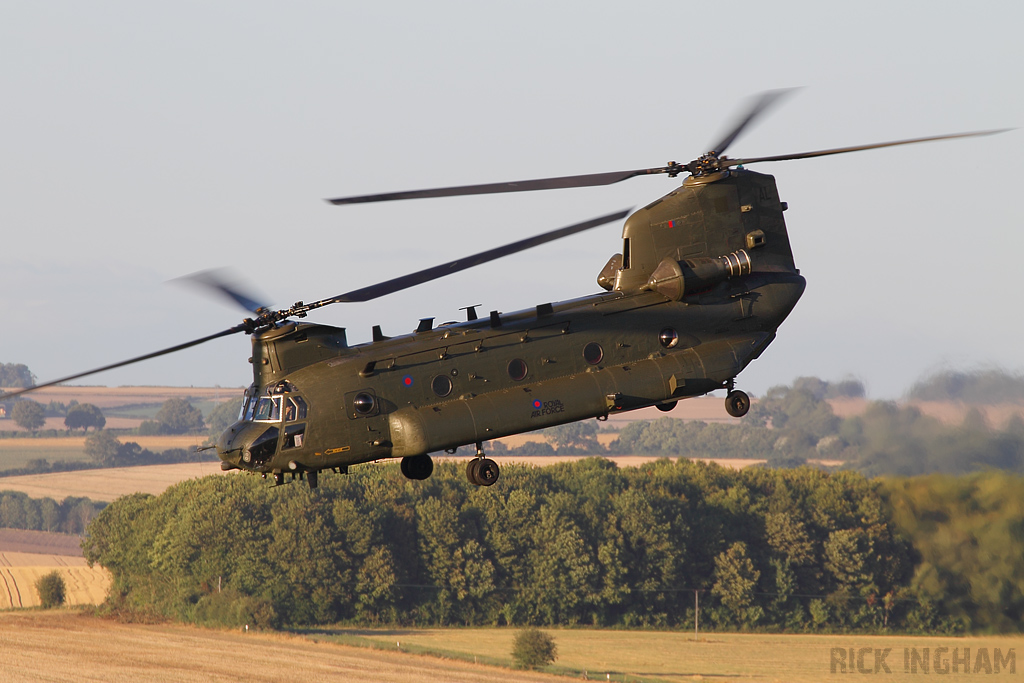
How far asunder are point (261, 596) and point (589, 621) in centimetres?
3850

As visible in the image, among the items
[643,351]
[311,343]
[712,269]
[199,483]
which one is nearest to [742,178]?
[712,269]

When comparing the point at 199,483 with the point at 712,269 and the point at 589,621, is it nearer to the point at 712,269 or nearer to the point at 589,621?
the point at 589,621

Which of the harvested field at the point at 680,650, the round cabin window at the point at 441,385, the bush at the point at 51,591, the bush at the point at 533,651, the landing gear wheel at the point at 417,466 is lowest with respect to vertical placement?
the harvested field at the point at 680,650

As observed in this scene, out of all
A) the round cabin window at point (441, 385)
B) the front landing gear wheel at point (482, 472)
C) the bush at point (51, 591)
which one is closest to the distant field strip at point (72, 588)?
the bush at point (51, 591)

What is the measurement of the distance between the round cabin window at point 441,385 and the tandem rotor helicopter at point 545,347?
0.03 m

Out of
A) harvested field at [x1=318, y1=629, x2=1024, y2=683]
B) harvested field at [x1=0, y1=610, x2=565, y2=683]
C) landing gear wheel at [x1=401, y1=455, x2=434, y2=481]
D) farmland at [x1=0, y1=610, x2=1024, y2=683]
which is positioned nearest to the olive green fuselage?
landing gear wheel at [x1=401, y1=455, x2=434, y2=481]

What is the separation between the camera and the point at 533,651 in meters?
115

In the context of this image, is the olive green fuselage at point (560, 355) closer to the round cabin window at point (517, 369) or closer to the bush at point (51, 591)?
the round cabin window at point (517, 369)

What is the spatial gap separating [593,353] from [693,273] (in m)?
3.60

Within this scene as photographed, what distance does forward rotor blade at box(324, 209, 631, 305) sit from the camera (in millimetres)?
26109

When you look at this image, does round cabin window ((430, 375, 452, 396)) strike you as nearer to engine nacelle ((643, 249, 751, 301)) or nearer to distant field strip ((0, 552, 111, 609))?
engine nacelle ((643, 249, 751, 301))

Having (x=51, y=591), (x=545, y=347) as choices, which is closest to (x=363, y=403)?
(x=545, y=347)

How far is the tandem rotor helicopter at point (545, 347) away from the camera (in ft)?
94.7

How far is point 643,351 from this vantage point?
3198 centimetres
